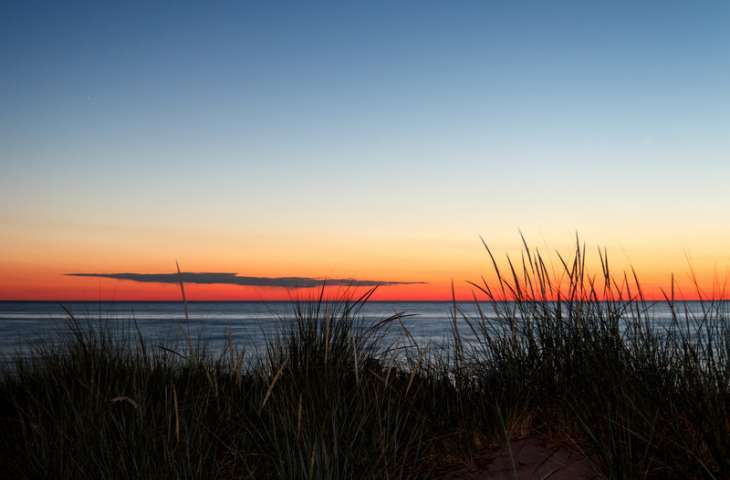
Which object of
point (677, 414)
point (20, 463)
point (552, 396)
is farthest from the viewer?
point (20, 463)

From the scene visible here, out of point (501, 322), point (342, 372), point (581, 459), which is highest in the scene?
point (501, 322)

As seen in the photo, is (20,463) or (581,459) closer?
(581,459)

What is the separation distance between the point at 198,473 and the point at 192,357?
101 centimetres

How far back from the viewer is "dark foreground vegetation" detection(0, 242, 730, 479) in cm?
279

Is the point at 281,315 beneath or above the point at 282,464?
above

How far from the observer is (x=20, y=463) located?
402 centimetres

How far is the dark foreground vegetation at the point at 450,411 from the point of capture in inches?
110

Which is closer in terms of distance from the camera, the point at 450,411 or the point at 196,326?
the point at 450,411

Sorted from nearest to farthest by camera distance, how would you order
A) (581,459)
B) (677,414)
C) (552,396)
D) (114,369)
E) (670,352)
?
(677,414), (581,459), (670,352), (552,396), (114,369)

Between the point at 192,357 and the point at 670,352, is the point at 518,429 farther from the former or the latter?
the point at 192,357

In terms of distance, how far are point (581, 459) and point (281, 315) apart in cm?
261

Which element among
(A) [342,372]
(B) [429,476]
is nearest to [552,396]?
(B) [429,476]

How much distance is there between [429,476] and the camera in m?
3.21

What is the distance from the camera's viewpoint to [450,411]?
153 inches
